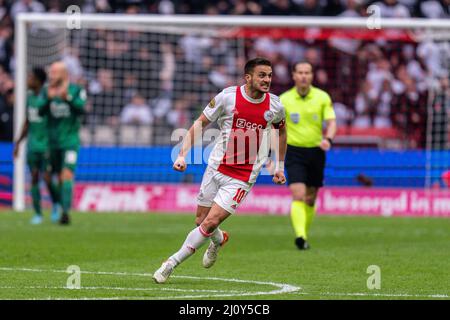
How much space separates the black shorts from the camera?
52.6 feet

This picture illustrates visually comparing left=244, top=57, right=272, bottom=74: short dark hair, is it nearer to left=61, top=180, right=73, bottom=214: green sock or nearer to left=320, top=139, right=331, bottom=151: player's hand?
left=320, top=139, right=331, bottom=151: player's hand

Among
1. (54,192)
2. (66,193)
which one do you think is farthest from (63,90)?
(54,192)

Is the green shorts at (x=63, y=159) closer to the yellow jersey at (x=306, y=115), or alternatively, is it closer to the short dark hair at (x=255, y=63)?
the yellow jersey at (x=306, y=115)

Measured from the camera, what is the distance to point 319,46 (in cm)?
2783

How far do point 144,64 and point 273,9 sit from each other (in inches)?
141

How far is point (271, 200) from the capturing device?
24734 mm

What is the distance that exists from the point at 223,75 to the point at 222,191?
16462 mm

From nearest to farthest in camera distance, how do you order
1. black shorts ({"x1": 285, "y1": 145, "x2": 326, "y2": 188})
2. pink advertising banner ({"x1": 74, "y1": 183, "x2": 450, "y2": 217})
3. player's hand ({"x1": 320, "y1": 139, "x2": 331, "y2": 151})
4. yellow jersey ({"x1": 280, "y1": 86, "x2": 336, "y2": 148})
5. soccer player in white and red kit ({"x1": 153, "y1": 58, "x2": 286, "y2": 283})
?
soccer player in white and red kit ({"x1": 153, "y1": 58, "x2": 286, "y2": 283}) → player's hand ({"x1": 320, "y1": 139, "x2": 331, "y2": 151}) → black shorts ({"x1": 285, "y1": 145, "x2": 326, "y2": 188}) → yellow jersey ({"x1": 280, "y1": 86, "x2": 336, "y2": 148}) → pink advertising banner ({"x1": 74, "y1": 183, "x2": 450, "y2": 217})

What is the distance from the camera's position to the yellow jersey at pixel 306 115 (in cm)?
1625

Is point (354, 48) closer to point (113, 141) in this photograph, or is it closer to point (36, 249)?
point (113, 141)

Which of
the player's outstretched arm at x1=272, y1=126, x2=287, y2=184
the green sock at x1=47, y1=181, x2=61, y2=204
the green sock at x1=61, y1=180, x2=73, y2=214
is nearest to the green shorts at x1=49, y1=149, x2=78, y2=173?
the green sock at x1=61, y1=180, x2=73, y2=214

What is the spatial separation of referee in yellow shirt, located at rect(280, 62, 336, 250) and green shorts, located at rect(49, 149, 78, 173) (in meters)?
5.18

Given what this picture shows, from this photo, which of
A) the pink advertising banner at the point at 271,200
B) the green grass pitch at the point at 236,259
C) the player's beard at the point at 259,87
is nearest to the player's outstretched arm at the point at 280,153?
the player's beard at the point at 259,87

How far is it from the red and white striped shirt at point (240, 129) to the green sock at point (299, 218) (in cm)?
427
